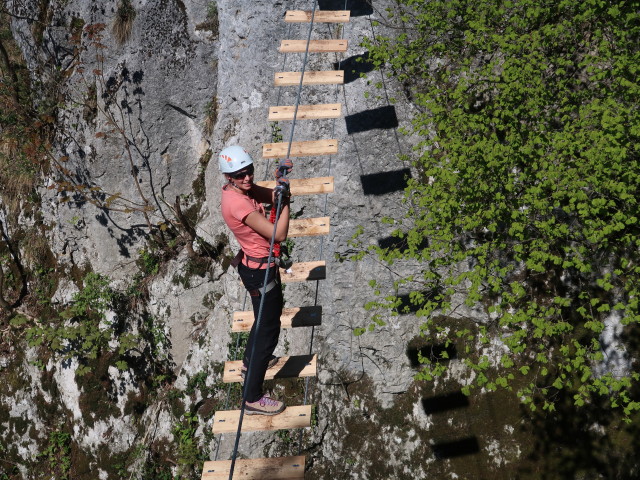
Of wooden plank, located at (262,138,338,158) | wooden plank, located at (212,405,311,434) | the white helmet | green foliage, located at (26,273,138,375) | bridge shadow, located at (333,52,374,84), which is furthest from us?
green foliage, located at (26,273,138,375)

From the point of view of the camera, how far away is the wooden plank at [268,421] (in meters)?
5.61

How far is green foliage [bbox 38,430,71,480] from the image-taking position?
9.48 meters

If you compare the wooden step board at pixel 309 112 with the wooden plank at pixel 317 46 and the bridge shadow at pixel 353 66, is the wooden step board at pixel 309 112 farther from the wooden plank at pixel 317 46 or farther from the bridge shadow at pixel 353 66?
the bridge shadow at pixel 353 66

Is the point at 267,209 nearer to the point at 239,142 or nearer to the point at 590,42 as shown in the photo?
the point at 239,142

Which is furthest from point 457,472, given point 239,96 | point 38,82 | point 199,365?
point 38,82

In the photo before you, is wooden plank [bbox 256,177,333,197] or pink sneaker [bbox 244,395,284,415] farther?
wooden plank [bbox 256,177,333,197]

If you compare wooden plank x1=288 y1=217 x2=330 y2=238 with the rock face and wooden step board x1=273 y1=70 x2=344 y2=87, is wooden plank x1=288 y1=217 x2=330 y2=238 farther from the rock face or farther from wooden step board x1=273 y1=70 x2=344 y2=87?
wooden step board x1=273 y1=70 x2=344 y2=87

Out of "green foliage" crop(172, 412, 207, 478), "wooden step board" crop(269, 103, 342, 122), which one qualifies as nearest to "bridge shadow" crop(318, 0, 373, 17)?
"wooden step board" crop(269, 103, 342, 122)

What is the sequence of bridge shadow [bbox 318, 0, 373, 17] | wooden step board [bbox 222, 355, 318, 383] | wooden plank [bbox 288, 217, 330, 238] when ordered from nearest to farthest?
1. wooden step board [bbox 222, 355, 318, 383]
2. wooden plank [bbox 288, 217, 330, 238]
3. bridge shadow [bbox 318, 0, 373, 17]

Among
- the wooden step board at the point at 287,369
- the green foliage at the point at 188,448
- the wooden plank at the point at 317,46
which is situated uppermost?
the wooden plank at the point at 317,46

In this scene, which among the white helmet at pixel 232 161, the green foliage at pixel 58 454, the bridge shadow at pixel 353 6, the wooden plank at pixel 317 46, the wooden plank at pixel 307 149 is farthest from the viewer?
the green foliage at pixel 58 454

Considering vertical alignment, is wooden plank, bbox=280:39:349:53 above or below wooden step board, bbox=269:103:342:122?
above

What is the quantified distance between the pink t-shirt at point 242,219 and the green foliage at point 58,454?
240 inches

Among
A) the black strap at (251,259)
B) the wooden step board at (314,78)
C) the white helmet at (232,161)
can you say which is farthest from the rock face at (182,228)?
the white helmet at (232,161)
